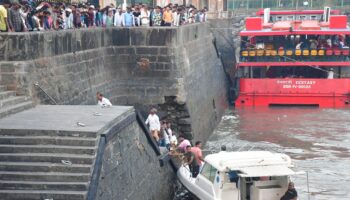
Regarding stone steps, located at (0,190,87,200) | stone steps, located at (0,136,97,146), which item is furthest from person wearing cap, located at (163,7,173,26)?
stone steps, located at (0,190,87,200)

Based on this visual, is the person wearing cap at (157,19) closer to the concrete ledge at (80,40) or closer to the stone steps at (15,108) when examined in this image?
the concrete ledge at (80,40)

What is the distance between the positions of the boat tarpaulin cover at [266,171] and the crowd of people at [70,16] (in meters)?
6.10

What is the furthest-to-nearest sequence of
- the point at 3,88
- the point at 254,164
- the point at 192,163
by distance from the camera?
the point at 192,163 → the point at 3,88 → the point at 254,164

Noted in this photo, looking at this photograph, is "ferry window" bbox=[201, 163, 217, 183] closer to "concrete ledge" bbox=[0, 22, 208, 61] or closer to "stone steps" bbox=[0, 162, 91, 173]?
"stone steps" bbox=[0, 162, 91, 173]

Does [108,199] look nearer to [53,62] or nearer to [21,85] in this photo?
[21,85]

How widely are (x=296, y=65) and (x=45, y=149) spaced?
20778 mm

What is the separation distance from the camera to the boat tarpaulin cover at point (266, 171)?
10125 millimetres

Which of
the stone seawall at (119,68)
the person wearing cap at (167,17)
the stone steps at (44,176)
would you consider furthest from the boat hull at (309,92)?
the stone steps at (44,176)

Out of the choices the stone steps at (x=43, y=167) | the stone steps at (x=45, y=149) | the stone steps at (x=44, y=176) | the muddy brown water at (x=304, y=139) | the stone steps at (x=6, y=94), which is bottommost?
the muddy brown water at (x=304, y=139)

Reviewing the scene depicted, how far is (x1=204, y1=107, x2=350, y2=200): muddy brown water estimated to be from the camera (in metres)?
15.8

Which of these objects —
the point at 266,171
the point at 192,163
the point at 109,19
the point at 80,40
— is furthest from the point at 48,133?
the point at 109,19

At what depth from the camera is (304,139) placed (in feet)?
70.4

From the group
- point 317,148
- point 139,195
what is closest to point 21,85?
point 139,195

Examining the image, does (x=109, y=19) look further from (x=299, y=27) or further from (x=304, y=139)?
(x=299, y=27)
